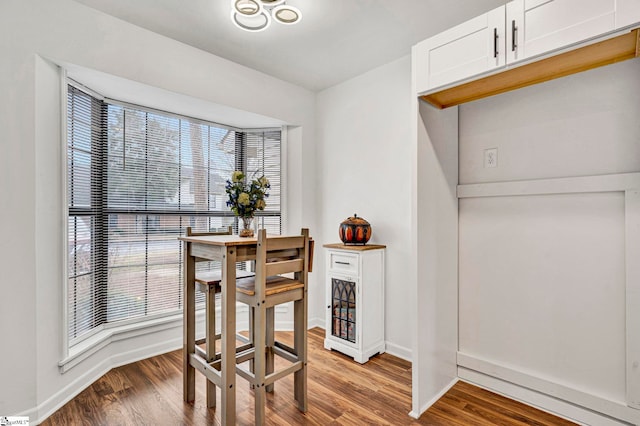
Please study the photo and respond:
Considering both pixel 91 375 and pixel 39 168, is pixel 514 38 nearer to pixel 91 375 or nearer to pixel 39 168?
pixel 39 168

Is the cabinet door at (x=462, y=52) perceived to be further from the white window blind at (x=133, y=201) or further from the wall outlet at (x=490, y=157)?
the white window blind at (x=133, y=201)

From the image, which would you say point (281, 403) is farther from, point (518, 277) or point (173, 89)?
point (173, 89)

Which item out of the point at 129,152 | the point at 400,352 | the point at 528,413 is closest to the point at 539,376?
the point at 528,413

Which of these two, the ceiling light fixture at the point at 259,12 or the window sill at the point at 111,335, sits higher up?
the ceiling light fixture at the point at 259,12

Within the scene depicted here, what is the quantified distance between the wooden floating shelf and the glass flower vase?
53.9 inches

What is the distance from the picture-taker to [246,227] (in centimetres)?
206

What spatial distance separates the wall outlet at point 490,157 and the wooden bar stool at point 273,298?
1411 millimetres

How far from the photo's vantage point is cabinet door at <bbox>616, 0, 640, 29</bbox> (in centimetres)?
132

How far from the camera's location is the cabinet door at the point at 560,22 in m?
1.40

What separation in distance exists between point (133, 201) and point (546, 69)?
316cm

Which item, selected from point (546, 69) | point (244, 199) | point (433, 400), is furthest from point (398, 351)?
point (546, 69)

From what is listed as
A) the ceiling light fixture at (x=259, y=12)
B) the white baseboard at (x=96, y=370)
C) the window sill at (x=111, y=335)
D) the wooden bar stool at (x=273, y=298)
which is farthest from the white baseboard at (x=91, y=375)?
the ceiling light fixture at (x=259, y=12)

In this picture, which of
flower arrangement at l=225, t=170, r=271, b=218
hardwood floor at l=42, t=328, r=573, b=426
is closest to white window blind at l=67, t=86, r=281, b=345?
hardwood floor at l=42, t=328, r=573, b=426

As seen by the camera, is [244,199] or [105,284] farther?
[105,284]
